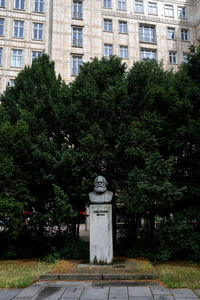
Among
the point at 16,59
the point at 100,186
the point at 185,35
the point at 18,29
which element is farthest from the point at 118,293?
the point at 185,35

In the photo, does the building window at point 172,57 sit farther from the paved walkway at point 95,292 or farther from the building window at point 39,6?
the paved walkway at point 95,292

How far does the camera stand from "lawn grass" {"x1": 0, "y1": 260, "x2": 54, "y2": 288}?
298 inches

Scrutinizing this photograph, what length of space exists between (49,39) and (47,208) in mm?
21070

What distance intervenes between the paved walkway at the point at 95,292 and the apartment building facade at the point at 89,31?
21.5 m

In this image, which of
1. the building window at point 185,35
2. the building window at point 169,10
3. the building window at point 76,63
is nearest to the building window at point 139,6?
the building window at point 169,10

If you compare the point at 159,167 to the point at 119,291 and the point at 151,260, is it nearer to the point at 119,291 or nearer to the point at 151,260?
the point at 151,260

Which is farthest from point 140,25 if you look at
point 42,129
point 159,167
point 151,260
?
point 151,260

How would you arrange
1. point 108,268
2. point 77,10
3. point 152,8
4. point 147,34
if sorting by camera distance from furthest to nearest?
point 152,8 < point 147,34 < point 77,10 < point 108,268

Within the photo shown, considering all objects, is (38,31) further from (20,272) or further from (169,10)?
(20,272)

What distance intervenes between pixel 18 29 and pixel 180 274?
2763cm

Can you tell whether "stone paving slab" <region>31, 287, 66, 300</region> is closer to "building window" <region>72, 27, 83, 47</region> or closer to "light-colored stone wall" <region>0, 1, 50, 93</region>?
"light-colored stone wall" <region>0, 1, 50, 93</region>

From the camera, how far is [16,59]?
2717 cm

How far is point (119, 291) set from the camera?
6.75 metres

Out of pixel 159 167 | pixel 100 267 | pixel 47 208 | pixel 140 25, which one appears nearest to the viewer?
pixel 100 267
